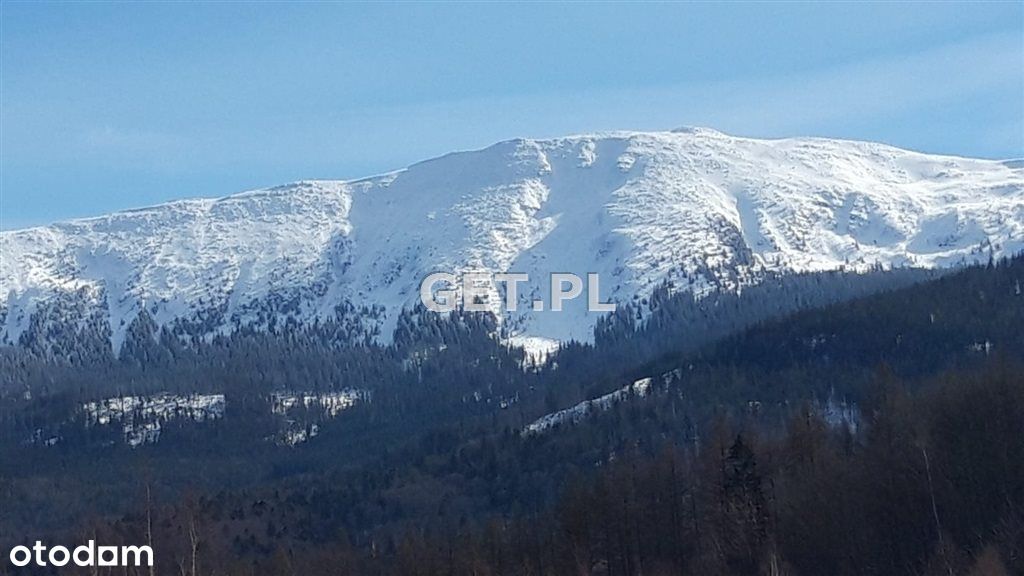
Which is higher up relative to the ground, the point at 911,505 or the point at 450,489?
the point at 911,505

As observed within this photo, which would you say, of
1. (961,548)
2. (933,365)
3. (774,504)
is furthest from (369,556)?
(933,365)

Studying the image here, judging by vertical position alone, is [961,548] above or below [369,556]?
above

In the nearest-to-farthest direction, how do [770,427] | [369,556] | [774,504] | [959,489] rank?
[959,489], [774,504], [369,556], [770,427]

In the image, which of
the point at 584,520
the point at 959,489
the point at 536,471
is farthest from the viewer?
the point at 536,471

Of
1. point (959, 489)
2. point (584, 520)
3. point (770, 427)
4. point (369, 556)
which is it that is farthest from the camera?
point (770, 427)

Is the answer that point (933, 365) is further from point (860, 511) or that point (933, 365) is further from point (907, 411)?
point (860, 511)

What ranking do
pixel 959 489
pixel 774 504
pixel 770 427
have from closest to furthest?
1. pixel 959 489
2. pixel 774 504
3. pixel 770 427

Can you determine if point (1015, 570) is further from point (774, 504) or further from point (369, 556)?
point (369, 556)

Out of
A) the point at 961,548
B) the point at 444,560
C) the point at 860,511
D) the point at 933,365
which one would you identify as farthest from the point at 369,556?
the point at 933,365

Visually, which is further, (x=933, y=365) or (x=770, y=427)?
(x=933, y=365)
